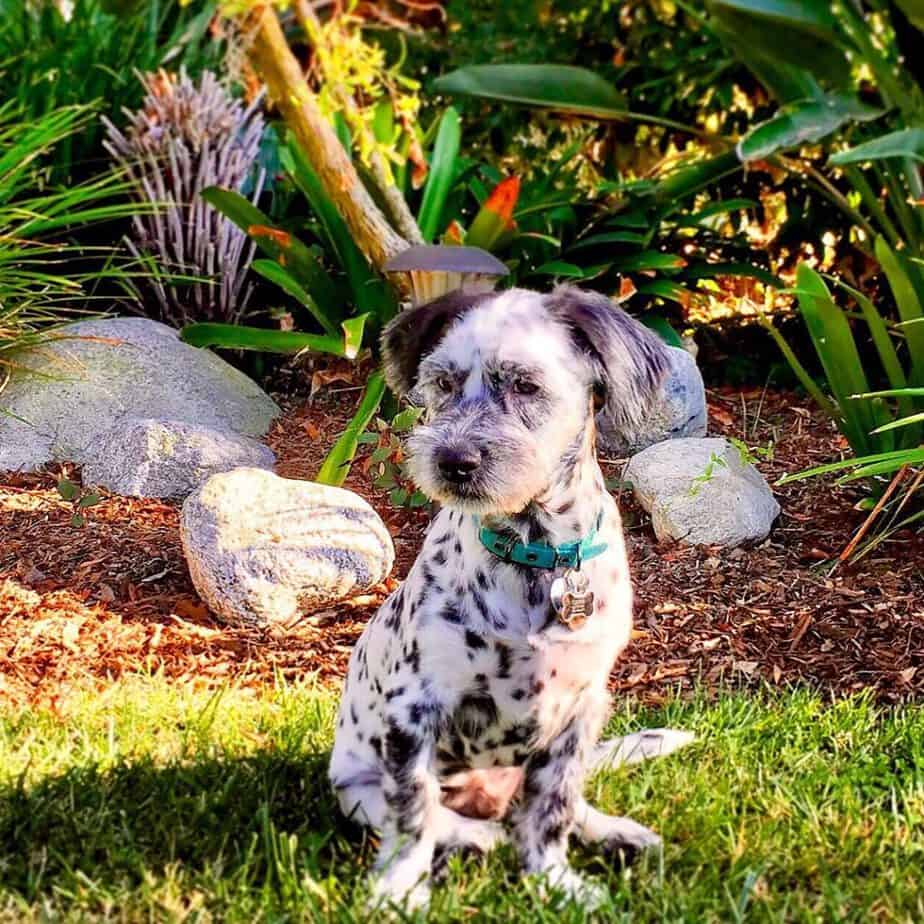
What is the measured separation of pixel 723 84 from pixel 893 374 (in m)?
3.06

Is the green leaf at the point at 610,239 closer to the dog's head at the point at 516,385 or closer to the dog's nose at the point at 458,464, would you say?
the dog's head at the point at 516,385

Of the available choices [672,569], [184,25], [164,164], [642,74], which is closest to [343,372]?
[164,164]

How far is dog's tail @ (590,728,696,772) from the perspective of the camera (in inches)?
124

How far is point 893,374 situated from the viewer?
491cm

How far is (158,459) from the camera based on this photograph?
5223 millimetres

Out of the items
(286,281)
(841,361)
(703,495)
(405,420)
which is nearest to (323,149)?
(286,281)

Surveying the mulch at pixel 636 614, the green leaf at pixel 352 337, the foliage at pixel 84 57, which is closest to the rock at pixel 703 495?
the mulch at pixel 636 614

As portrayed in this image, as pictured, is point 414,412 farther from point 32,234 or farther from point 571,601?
point 32,234

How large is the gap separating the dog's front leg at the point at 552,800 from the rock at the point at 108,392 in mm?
3215

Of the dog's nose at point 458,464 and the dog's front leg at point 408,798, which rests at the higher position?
the dog's nose at point 458,464

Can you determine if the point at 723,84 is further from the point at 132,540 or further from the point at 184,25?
the point at 132,540

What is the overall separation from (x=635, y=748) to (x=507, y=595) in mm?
756

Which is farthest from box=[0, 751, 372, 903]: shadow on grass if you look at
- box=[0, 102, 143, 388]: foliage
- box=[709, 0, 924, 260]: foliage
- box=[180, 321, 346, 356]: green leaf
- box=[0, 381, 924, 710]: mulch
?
box=[709, 0, 924, 260]: foliage

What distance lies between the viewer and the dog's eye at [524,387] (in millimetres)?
2656
